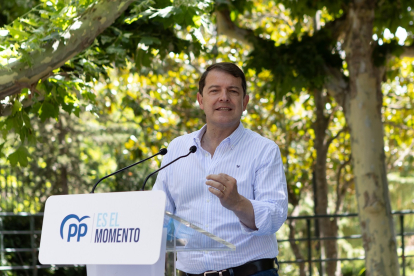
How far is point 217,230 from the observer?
89.6 inches

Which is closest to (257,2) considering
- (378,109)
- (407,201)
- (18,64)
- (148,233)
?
(378,109)

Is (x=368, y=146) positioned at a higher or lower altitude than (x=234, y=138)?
higher

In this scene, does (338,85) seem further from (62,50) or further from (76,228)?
(76,228)

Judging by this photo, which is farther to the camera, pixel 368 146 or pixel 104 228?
pixel 368 146

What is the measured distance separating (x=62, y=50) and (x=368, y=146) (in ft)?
11.0

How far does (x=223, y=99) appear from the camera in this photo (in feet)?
8.02

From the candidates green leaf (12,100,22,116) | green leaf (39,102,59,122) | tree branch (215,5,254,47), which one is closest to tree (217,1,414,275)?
tree branch (215,5,254,47)

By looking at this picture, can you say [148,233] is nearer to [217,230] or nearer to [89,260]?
[89,260]

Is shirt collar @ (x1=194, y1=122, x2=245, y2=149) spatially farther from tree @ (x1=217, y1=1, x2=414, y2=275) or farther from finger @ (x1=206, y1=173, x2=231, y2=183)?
tree @ (x1=217, y1=1, x2=414, y2=275)

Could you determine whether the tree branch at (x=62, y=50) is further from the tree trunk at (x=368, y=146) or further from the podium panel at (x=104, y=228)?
the tree trunk at (x=368, y=146)

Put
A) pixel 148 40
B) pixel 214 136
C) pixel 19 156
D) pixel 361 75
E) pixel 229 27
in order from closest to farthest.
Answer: pixel 214 136 → pixel 19 156 → pixel 148 40 → pixel 361 75 → pixel 229 27

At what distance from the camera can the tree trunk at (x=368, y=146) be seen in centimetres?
507

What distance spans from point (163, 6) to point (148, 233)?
2.76 metres

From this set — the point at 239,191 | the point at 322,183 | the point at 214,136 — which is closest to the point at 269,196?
the point at 239,191
